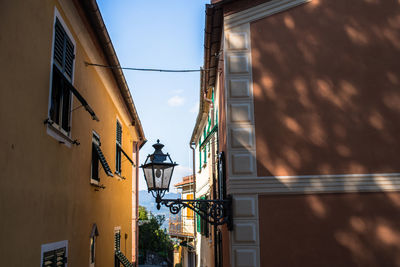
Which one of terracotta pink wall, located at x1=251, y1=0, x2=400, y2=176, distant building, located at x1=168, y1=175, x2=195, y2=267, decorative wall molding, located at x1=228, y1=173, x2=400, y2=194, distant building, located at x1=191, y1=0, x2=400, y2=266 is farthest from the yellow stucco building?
distant building, located at x1=168, y1=175, x2=195, y2=267

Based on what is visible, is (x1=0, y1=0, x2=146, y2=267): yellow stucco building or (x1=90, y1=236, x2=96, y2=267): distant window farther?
(x1=90, y1=236, x2=96, y2=267): distant window

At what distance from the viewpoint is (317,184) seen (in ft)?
21.1

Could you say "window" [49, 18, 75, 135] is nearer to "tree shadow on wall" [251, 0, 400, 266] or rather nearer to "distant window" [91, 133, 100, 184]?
"distant window" [91, 133, 100, 184]

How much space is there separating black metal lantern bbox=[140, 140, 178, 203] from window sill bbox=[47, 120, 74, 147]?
132 cm

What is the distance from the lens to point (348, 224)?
20.6ft

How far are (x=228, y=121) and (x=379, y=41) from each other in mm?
2648

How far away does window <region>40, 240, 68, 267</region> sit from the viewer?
5594 millimetres

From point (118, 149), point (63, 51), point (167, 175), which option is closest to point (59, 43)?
point (63, 51)

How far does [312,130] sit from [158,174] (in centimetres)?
257

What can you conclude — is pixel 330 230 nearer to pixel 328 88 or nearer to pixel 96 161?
pixel 328 88

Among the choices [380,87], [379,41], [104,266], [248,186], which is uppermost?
[379,41]

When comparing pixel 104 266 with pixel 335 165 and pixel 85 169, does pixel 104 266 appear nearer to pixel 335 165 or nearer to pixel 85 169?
pixel 85 169

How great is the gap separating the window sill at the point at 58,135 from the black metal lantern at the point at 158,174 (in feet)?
4.33

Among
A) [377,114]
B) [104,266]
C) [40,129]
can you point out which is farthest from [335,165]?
[104,266]
